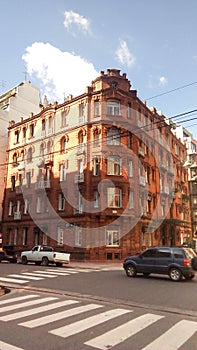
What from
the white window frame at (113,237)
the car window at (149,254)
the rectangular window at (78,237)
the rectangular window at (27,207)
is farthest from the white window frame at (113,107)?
the car window at (149,254)

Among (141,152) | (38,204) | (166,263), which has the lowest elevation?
(166,263)

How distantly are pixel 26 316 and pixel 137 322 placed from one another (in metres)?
2.86

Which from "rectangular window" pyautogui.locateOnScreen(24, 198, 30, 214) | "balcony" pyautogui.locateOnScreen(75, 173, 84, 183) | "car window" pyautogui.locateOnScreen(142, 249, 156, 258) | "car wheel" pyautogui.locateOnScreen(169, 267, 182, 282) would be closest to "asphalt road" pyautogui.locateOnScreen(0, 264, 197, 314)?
"car wheel" pyautogui.locateOnScreen(169, 267, 182, 282)

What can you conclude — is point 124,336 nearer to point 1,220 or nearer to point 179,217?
point 1,220

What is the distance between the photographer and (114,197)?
29781mm

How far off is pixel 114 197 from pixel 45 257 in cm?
922

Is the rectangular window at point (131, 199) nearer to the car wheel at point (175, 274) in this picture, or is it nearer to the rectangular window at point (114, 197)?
the rectangular window at point (114, 197)

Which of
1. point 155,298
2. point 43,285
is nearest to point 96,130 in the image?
point 43,285

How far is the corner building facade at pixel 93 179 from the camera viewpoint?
29.3m

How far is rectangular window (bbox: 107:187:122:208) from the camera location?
2948 centimetres

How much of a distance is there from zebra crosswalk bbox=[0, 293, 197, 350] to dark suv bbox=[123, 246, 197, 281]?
673 cm

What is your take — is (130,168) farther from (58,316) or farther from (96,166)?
(58,316)

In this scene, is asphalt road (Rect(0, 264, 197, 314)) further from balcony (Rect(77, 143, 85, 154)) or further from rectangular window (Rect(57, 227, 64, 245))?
balcony (Rect(77, 143, 85, 154))

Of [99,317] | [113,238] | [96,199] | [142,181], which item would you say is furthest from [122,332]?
[142,181]
